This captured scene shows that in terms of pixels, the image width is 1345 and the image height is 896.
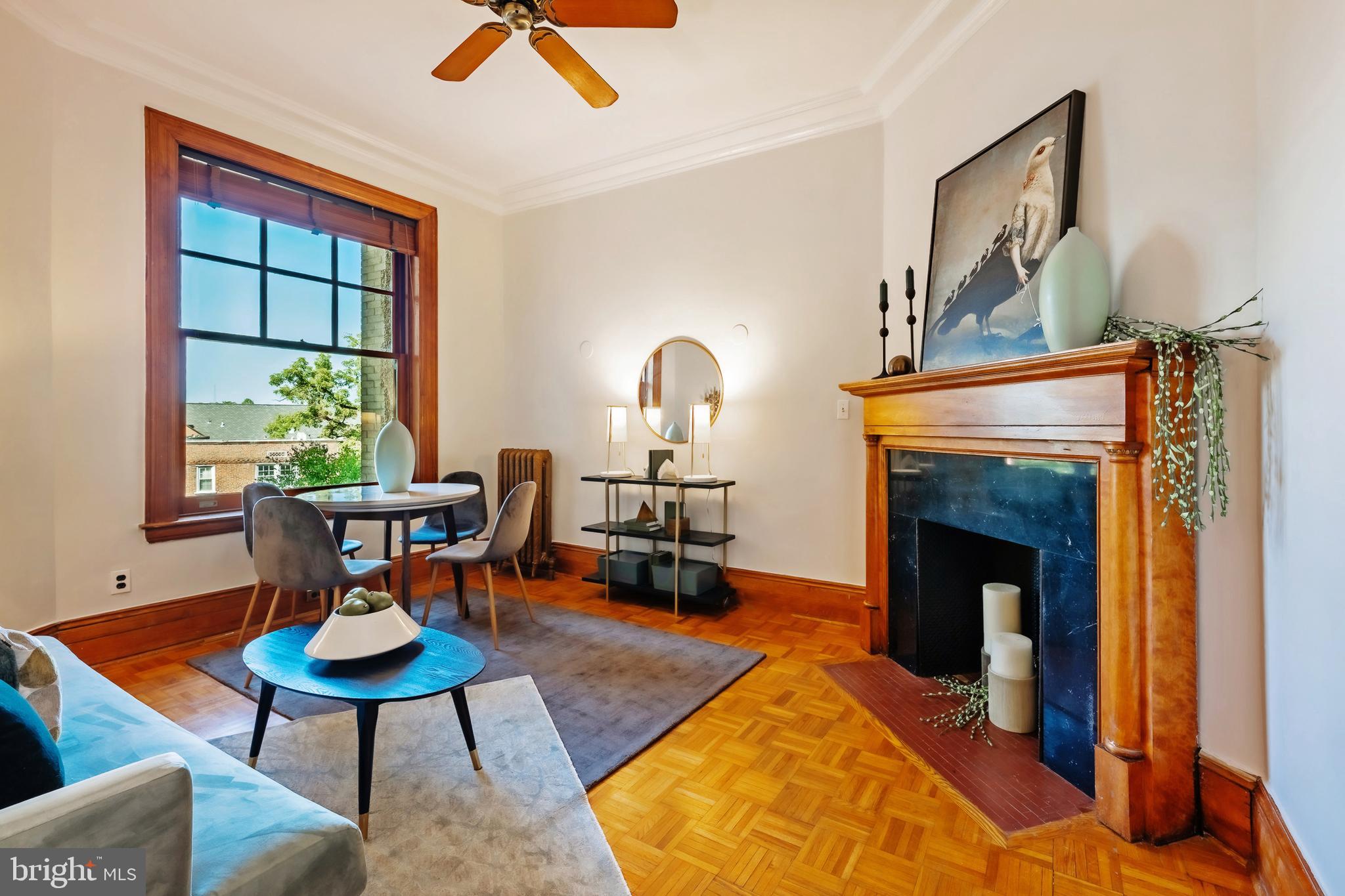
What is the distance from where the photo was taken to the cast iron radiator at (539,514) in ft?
14.9

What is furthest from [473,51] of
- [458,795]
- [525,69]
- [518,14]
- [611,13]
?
[458,795]

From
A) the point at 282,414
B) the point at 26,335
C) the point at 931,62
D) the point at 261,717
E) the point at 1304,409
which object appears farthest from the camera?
the point at 282,414

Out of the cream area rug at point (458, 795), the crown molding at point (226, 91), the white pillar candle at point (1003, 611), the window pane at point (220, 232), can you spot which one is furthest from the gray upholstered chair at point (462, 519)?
the white pillar candle at point (1003, 611)

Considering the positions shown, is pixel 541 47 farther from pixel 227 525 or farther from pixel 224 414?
pixel 227 525

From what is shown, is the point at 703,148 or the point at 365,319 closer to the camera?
the point at 703,148

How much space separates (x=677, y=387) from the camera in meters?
4.06

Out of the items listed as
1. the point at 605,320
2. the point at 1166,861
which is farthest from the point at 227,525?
the point at 1166,861

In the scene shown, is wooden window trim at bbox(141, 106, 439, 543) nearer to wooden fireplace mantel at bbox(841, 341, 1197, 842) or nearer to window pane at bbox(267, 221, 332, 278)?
window pane at bbox(267, 221, 332, 278)

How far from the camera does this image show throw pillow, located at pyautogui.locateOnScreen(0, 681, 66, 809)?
80cm

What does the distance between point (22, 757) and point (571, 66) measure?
2.60 metres

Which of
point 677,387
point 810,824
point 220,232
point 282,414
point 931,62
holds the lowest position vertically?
point 810,824

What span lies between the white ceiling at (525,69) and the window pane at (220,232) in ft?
1.88

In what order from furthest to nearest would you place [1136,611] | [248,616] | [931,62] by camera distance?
[248,616] < [931,62] < [1136,611]

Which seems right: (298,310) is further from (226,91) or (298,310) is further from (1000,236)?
(1000,236)
